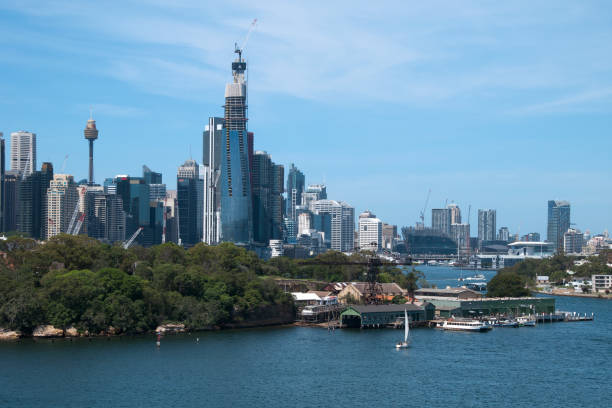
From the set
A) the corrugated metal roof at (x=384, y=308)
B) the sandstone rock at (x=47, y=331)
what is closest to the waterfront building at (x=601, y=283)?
the corrugated metal roof at (x=384, y=308)

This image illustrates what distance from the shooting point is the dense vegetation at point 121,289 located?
54.9 m

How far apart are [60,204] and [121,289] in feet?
427

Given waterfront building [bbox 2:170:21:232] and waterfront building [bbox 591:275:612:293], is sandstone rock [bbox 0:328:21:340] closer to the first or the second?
waterfront building [bbox 591:275:612:293]

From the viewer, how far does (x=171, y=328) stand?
58.6 metres

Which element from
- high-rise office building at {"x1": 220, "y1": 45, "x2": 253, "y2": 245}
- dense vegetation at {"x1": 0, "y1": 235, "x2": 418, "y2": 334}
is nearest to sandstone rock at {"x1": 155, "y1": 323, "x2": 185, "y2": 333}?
dense vegetation at {"x1": 0, "y1": 235, "x2": 418, "y2": 334}

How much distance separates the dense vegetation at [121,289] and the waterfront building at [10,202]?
105 m

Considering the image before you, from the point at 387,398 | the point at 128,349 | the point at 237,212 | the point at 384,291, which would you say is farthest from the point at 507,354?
the point at 237,212

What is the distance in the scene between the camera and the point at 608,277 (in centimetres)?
11656

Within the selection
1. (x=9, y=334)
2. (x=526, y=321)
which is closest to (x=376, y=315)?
(x=526, y=321)

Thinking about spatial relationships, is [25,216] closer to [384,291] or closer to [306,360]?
[384,291]

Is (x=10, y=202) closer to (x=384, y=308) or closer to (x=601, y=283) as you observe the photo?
(x=601, y=283)

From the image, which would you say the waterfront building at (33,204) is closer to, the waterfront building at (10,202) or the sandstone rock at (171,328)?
the waterfront building at (10,202)

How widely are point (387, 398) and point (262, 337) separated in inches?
806

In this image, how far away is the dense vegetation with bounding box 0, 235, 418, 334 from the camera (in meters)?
54.9
